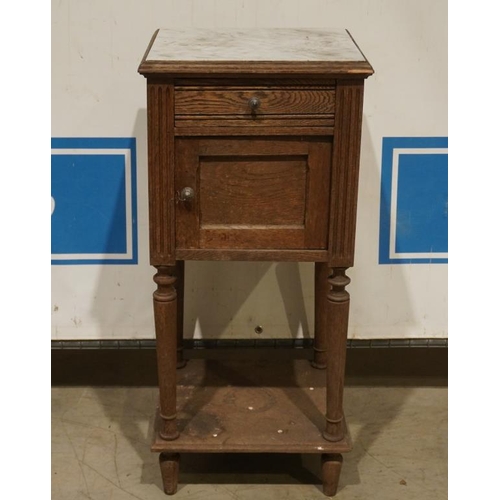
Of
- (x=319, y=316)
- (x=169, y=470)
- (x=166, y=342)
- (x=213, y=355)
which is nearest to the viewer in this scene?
(x=166, y=342)

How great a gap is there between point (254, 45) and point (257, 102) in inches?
8.5

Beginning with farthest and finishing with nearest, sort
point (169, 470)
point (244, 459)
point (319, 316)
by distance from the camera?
point (319, 316), point (244, 459), point (169, 470)

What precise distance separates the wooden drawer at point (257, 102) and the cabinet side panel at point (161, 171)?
Result: 0.03 metres

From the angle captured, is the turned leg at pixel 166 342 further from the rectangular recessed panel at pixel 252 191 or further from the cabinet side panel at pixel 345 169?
the cabinet side panel at pixel 345 169

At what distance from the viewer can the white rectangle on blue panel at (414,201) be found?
226cm

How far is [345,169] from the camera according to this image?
5.61 ft

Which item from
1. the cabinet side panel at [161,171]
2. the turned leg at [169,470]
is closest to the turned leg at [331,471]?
the turned leg at [169,470]

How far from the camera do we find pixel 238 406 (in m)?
2.04

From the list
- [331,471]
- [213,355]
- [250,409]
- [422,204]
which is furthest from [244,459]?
[422,204]

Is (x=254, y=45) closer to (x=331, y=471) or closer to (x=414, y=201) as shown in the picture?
(x=414, y=201)

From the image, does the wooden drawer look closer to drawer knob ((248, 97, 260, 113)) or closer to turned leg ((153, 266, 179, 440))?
drawer knob ((248, 97, 260, 113))

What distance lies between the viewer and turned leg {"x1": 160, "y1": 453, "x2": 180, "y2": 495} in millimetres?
1933

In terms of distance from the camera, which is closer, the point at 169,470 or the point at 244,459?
the point at 169,470

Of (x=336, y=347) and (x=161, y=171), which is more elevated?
(x=161, y=171)
